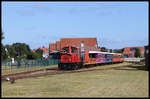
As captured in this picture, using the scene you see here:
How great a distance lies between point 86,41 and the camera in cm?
9675

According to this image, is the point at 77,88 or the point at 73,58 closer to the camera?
the point at 77,88

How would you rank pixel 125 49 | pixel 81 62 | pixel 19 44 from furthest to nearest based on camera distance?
pixel 125 49
pixel 19 44
pixel 81 62

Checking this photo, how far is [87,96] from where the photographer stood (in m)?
10.5

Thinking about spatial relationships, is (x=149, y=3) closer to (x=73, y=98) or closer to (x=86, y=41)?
(x=73, y=98)

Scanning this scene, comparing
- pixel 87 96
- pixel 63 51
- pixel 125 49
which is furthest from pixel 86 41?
pixel 87 96

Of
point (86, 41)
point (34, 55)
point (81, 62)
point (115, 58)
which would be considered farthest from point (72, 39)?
point (81, 62)

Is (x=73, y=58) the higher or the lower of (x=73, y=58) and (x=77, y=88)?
the higher

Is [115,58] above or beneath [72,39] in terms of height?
beneath

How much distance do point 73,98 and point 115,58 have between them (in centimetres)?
4982

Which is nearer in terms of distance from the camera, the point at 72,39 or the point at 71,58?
the point at 71,58

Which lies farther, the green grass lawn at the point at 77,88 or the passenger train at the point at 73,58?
the passenger train at the point at 73,58

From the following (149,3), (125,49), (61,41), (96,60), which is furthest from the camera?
(125,49)

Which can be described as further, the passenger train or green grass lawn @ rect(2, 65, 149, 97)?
the passenger train

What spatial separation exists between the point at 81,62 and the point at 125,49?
13491 centimetres
